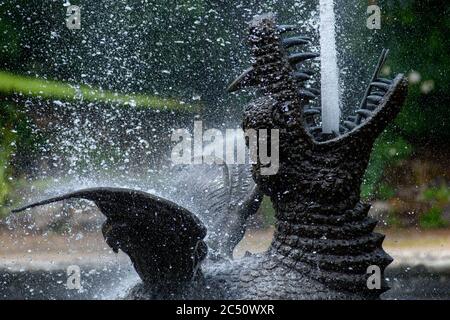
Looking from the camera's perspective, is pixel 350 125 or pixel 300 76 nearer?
pixel 300 76

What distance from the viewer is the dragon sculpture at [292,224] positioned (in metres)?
1.89

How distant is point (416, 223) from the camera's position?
17.4ft

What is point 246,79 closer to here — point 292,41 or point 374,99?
point 292,41

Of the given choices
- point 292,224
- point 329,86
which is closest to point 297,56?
point 329,86

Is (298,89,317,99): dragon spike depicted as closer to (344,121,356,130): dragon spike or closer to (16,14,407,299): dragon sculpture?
(16,14,407,299): dragon sculpture

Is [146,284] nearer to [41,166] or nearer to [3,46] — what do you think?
[41,166]

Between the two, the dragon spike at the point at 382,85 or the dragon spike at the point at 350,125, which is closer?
the dragon spike at the point at 382,85

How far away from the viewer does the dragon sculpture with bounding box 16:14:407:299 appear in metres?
1.89

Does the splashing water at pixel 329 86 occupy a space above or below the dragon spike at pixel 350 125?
above

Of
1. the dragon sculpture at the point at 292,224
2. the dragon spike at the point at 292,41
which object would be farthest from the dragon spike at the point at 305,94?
the dragon spike at the point at 292,41

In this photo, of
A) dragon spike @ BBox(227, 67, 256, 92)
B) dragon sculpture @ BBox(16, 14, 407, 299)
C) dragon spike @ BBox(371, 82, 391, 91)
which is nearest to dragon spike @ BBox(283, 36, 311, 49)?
dragon sculpture @ BBox(16, 14, 407, 299)

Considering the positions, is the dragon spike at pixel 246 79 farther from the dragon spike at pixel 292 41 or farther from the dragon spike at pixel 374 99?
the dragon spike at pixel 374 99

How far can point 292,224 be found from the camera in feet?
6.53
